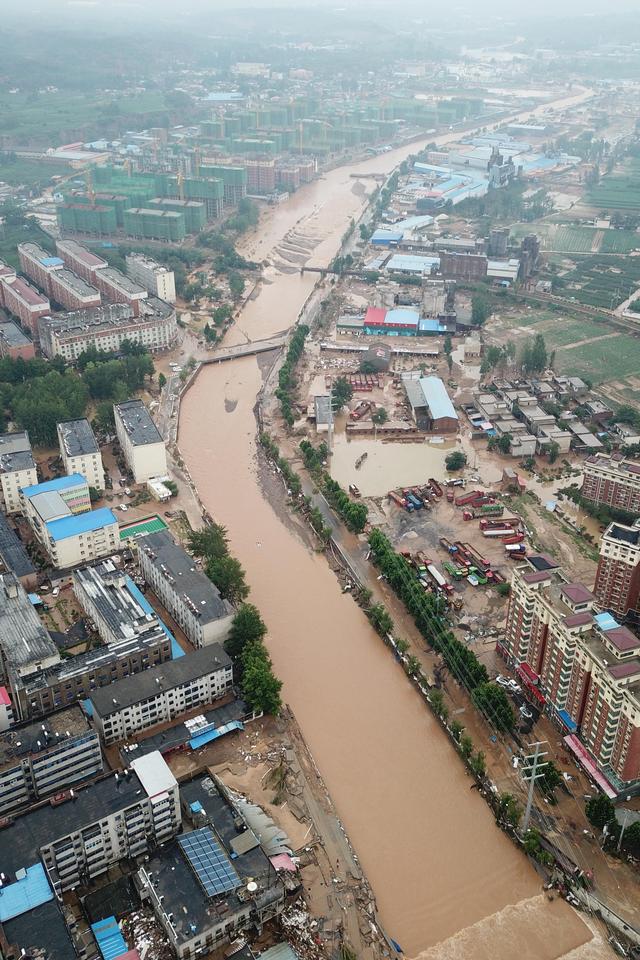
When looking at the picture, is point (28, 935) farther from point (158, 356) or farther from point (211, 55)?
point (211, 55)

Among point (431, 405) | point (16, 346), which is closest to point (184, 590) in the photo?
point (431, 405)

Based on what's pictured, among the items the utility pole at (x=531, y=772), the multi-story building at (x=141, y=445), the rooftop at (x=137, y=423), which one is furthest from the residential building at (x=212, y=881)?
the rooftop at (x=137, y=423)

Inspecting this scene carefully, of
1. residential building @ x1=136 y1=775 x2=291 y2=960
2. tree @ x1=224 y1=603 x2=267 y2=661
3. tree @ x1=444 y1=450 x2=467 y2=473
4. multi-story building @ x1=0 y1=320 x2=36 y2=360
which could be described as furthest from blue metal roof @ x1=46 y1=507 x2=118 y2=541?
multi-story building @ x1=0 y1=320 x2=36 y2=360

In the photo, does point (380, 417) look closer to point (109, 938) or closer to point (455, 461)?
point (455, 461)

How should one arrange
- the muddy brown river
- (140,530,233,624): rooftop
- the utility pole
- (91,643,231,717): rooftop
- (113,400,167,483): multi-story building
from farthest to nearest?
(113,400,167,483): multi-story building
(140,530,233,624): rooftop
(91,643,231,717): rooftop
the utility pole
the muddy brown river

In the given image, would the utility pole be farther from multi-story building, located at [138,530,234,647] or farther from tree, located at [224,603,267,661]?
multi-story building, located at [138,530,234,647]

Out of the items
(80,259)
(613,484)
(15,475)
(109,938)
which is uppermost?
(80,259)

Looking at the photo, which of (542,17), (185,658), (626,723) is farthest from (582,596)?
(542,17)

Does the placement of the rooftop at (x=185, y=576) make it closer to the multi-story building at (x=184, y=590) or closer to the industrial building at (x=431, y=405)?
the multi-story building at (x=184, y=590)
